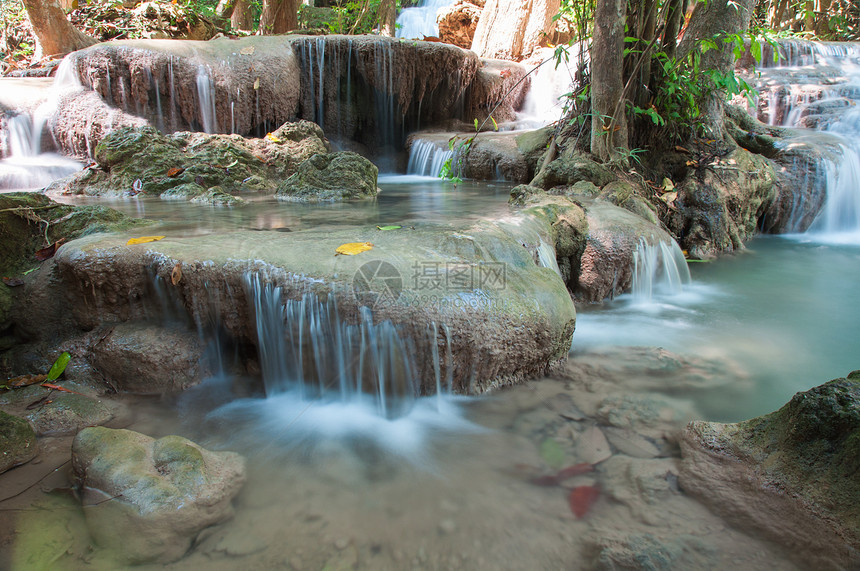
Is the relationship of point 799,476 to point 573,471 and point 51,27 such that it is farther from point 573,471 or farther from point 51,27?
point 51,27

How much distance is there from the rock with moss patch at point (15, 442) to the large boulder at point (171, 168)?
3731mm

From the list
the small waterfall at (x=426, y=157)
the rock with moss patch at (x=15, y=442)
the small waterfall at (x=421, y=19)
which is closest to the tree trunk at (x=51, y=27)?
the small waterfall at (x=426, y=157)

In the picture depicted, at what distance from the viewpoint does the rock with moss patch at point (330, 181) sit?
5727 millimetres

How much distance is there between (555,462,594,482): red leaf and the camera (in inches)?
81.7

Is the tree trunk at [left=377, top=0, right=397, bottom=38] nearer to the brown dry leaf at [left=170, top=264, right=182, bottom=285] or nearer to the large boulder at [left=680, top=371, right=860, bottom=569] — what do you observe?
the brown dry leaf at [left=170, top=264, right=182, bottom=285]

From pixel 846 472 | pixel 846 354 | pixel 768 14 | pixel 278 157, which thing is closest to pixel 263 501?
pixel 846 472

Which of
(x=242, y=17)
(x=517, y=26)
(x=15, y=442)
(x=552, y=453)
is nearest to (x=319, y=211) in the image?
(x=15, y=442)

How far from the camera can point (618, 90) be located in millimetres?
5363

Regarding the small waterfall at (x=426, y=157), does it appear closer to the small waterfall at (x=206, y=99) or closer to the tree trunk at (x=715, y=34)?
the small waterfall at (x=206, y=99)

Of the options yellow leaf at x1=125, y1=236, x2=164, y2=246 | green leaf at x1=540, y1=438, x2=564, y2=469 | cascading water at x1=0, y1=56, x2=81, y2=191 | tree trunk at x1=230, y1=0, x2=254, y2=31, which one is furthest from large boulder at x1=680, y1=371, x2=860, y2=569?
tree trunk at x1=230, y1=0, x2=254, y2=31

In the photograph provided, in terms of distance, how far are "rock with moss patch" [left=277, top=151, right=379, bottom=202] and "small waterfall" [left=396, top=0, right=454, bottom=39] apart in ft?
42.3

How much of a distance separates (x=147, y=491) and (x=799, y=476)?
2356mm

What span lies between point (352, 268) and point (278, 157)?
540 cm

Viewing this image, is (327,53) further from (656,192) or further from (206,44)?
(656,192)
